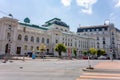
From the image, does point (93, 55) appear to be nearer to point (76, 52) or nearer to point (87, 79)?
point (76, 52)

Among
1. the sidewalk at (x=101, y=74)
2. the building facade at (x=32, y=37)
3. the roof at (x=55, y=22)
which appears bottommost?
the sidewalk at (x=101, y=74)

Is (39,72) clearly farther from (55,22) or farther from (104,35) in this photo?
(104,35)

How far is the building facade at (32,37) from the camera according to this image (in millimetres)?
67100

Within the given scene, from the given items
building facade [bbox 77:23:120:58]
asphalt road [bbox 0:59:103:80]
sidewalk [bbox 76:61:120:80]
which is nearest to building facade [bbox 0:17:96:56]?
building facade [bbox 77:23:120:58]

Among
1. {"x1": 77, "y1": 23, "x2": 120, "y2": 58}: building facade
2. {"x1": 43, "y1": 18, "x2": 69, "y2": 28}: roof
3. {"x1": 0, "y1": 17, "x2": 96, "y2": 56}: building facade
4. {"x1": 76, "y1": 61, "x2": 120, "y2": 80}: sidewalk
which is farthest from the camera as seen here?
{"x1": 77, "y1": 23, "x2": 120, "y2": 58}: building facade

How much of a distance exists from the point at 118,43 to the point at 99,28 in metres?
19.0

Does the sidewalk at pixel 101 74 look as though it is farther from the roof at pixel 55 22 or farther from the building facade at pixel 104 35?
the building facade at pixel 104 35

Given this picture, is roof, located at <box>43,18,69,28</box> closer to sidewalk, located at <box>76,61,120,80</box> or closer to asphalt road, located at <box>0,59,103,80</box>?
asphalt road, located at <box>0,59,103,80</box>

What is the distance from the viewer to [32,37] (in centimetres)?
7775

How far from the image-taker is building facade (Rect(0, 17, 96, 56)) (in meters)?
67.1

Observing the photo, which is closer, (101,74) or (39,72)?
(101,74)

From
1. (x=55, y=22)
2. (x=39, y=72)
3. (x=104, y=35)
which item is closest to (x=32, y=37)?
A: (x=55, y=22)

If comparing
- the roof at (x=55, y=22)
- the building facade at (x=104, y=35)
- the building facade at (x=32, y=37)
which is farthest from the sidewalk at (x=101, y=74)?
the building facade at (x=104, y=35)

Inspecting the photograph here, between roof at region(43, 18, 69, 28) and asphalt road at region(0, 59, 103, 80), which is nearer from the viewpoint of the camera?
asphalt road at region(0, 59, 103, 80)
